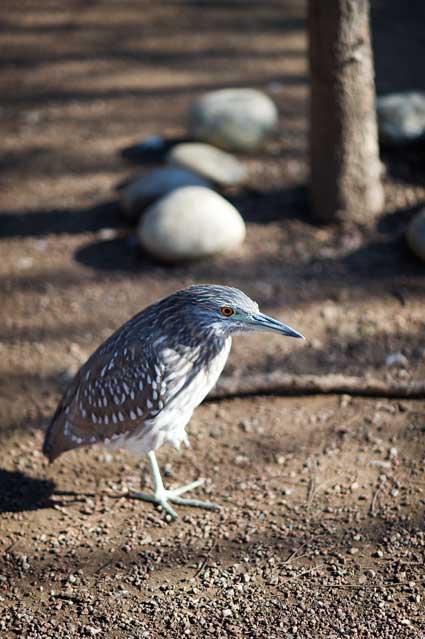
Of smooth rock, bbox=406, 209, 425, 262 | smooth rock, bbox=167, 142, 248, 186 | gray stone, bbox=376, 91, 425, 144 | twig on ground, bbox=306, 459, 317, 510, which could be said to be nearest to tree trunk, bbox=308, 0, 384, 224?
smooth rock, bbox=406, 209, 425, 262

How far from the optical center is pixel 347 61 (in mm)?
5820

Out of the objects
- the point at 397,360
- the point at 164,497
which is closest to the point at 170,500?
the point at 164,497

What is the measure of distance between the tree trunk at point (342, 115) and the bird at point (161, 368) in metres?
2.62

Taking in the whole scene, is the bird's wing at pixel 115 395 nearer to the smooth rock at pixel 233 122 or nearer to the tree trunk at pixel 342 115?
the tree trunk at pixel 342 115

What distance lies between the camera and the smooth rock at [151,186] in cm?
647

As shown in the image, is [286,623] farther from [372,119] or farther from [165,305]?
[372,119]

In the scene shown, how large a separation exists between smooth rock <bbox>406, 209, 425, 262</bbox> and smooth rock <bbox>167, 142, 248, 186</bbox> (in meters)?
1.70

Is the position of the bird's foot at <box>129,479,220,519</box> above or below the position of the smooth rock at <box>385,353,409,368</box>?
below

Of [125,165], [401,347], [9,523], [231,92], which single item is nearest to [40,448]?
[9,523]

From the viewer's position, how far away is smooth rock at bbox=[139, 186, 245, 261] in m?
5.93

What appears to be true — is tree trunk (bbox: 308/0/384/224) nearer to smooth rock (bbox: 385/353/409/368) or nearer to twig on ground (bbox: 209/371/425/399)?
smooth rock (bbox: 385/353/409/368)

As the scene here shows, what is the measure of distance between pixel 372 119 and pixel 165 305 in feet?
9.84

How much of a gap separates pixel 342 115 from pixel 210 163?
1381 millimetres

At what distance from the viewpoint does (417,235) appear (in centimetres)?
578
